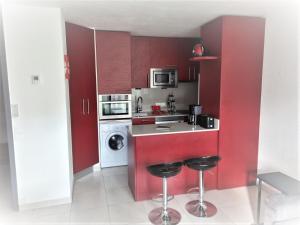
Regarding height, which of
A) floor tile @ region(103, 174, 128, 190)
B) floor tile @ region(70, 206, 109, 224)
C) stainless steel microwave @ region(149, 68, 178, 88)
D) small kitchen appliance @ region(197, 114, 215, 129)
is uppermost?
stainless steel microwave @ region(149, 68, 178, 88)

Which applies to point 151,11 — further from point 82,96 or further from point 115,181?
point 115,181

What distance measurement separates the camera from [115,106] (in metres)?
3.91

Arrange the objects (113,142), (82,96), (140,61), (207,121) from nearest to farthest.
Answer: (207,121) < (82,96) < (113,142) < (140,61)

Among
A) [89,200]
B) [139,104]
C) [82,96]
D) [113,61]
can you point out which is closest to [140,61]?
[113,61]

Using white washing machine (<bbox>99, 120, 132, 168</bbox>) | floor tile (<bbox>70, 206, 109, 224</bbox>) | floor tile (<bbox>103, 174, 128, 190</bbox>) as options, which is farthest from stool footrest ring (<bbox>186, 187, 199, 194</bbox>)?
white washing machine (<bbox>99, 120, 132, 168</bbox>)

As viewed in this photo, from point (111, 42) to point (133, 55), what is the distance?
1.88ft

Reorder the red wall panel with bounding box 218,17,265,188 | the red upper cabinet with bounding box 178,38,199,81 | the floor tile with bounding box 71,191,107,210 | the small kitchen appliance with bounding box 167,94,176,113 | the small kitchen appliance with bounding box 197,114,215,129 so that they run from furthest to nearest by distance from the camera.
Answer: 1. the small kitchen appliance with bounding box 167,94,176,113
2. the red upper cabinet with bounding box 178,38,199,81
3. the small kitchen appliance with bounding box 197,114,215,129
4. the red wall panel with bounding box 218,17,265,188
5. the floor tile with bounding box 71,191,107,210

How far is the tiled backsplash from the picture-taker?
4645 millimetres

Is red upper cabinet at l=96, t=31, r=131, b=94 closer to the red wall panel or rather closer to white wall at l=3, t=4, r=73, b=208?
white wall at l=3, t=4, r=73, b=208

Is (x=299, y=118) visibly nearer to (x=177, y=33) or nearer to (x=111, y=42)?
(x=177, y=33)

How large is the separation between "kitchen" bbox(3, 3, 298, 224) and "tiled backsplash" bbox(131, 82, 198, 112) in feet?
2.32

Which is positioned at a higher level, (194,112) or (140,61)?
(140,61)

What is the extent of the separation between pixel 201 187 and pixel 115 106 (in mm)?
2046

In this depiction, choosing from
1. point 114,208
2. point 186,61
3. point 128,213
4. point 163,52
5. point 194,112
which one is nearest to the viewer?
point 128,213
